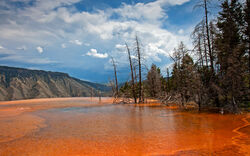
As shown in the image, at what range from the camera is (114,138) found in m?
6.93

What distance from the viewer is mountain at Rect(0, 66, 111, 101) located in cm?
8594

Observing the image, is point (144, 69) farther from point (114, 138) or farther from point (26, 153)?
point (26, 153)

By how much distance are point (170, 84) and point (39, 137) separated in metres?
32.8

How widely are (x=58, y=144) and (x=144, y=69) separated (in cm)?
2019

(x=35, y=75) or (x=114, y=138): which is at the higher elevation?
(x=35, y=75)

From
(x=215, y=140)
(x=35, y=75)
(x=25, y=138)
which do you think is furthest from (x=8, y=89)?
(x=215, y=140)

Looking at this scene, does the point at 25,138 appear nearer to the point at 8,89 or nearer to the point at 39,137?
the point at 39,137

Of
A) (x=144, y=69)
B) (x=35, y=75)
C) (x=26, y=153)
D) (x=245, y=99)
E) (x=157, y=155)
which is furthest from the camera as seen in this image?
(x=35, y=75)

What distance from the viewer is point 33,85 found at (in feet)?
325

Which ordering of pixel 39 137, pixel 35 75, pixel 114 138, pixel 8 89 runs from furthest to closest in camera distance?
1. pixel 35 75
2. pixel 8 89
3. pixel 39 137
4. pixel 114 138

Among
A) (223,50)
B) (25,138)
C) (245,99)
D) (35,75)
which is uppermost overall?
(35,75)

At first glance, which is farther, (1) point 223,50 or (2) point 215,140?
(1) point 223,50

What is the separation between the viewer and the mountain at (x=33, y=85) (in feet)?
282

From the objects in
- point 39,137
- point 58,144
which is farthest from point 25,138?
point 58,144
